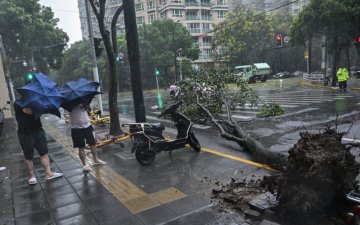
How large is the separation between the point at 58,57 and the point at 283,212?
38059 mm

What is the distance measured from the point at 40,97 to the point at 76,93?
100 centimetres

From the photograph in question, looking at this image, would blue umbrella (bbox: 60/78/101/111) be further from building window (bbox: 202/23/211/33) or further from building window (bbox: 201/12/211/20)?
building window (bbox: 201/12/211/20)

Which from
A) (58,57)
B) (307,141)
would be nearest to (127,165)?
(307,141)

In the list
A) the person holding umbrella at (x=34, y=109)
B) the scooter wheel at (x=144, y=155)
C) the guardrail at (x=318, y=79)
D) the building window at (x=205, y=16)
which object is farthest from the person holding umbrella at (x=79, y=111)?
the building window at (x=205, y=16)

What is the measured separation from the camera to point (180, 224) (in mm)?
4281

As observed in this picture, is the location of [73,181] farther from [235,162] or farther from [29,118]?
[235,162]

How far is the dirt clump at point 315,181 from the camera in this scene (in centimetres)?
372

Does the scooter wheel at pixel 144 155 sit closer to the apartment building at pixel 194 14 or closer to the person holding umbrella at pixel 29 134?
the person holding umbrella at pixel 29 134

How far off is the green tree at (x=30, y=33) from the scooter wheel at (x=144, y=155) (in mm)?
28776

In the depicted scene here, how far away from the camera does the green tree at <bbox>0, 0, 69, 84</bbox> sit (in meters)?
31.2

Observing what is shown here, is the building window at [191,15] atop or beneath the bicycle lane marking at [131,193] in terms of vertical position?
atop

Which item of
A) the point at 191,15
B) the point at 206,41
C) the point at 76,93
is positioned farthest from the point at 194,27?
the point at 76,93

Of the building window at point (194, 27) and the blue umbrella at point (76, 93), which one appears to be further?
the building window at point (194, 27)

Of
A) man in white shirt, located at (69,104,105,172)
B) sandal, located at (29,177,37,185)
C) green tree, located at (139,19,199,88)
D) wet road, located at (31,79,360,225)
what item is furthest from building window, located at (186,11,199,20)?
sandal, located at (29,177,37,185)
